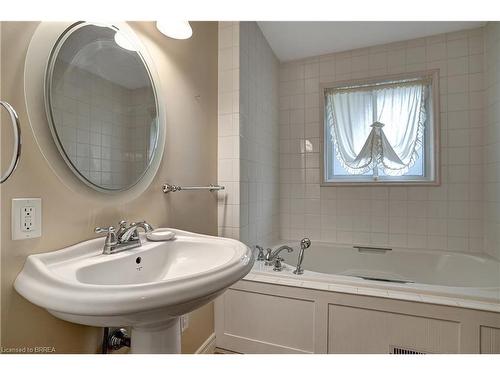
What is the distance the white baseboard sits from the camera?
1.48 metres

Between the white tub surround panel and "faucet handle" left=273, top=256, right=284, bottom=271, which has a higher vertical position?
"faucet handle" left=273, top=256, right=284, bottom=271

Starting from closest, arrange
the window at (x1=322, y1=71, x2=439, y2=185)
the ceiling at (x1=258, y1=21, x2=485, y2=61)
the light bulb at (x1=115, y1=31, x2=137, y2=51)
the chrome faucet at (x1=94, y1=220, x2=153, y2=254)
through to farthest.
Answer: the chrome faucet at (x1=94, y1=220, x2=153, y2=254) < the light bulb at (x1=115, y1=31, x2=137, y2=51) < the ceiling at (x1=258, y1=21, x2=485, y2=61) < the window at (x1=322, y1=71, x2=439, y2=185)

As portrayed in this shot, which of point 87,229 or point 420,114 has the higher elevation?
point 420,114

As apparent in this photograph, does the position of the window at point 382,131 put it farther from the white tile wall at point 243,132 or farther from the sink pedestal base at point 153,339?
the sink pedestal base at point 153,339

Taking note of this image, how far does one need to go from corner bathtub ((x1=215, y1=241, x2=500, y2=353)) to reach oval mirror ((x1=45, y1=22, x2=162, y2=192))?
970 millimetres

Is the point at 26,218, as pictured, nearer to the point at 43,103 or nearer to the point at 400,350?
the point at 43,103

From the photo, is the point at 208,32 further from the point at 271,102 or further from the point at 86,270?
the point at 86,270

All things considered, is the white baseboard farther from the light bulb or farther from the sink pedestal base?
the light bulb

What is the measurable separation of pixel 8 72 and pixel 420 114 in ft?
8.83

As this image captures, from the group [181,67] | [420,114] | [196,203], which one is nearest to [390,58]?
[420,114]

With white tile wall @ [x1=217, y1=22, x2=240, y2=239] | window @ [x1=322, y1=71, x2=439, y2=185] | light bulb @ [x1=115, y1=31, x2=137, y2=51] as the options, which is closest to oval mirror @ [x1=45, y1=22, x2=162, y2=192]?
light bulb @ [x1=115, y1=31, x2=137, y2=51]

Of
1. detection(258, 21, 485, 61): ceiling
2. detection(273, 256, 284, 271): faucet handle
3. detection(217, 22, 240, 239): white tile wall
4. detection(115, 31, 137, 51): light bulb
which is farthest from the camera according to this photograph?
detection(258, 21, 485, 61): ceiling
